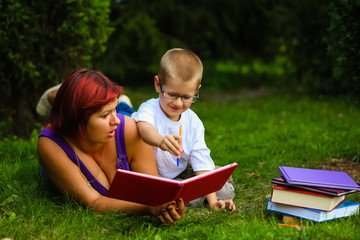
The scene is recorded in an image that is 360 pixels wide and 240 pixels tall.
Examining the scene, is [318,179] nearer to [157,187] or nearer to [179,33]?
[157,187]

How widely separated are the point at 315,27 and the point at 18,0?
19.7 feet

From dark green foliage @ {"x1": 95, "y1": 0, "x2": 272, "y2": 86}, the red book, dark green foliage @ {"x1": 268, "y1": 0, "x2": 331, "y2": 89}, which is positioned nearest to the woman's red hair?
the red book

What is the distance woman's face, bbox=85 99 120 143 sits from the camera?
110 inches

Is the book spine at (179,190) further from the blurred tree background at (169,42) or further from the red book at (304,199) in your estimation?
the blurred tree background at (169,42)

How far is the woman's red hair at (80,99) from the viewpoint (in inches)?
108

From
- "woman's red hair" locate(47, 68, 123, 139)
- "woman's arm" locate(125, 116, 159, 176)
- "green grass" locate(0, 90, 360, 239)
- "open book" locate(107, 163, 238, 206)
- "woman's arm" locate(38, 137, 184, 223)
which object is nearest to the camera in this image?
"open book" locate(107, 163, 238, 206)

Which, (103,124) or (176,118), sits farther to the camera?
(176,118)

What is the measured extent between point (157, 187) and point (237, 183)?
1.67m

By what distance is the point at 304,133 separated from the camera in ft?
17.6

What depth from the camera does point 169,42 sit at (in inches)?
402

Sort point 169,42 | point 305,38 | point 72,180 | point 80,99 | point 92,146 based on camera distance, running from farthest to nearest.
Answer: point 169,42 < point 305,38 < point 92,146 < point 72,180 < point 80,99

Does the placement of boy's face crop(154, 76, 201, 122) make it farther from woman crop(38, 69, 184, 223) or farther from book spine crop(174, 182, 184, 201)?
book spine crop(174, 182, 184, 201)

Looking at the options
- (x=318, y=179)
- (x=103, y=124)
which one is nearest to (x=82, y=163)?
(x=103, y=124)

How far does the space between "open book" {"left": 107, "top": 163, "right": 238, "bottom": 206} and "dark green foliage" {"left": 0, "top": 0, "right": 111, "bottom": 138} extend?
3.06 m
